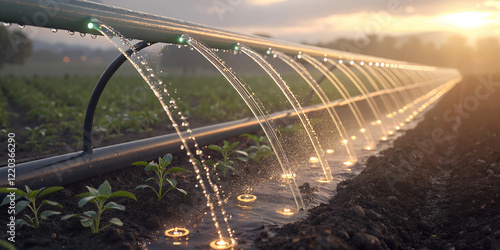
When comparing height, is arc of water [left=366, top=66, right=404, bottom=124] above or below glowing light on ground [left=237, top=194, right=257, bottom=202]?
above

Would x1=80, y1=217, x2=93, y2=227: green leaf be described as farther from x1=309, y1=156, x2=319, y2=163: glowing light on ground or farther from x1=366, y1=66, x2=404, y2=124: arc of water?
x1=366, y1=66, x2=404, y2=124: arc of water

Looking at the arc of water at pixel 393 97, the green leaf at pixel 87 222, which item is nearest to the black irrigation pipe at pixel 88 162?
the green leaf at pixel 87 222

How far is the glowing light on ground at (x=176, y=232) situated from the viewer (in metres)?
2.82

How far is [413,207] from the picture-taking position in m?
3.53

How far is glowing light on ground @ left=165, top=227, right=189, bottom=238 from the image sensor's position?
282cm

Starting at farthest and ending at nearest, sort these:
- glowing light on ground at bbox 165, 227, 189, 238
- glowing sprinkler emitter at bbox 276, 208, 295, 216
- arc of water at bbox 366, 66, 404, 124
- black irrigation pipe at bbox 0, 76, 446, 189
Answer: arc of water at bbox 366, 66, 404, 124, glowing sprinkler emitter at bbox 276, 208, 295, 216, black irrigation pipe at bbox 0, 76, 446, 189, glowing light on ground at bbox 165, 227, 189, 238

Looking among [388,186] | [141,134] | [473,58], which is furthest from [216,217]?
[473,58]

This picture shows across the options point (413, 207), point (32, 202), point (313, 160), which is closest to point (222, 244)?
point (32, 202)

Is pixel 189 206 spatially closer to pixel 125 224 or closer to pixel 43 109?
pixel 125 224

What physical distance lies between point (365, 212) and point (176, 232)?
1.38 metres

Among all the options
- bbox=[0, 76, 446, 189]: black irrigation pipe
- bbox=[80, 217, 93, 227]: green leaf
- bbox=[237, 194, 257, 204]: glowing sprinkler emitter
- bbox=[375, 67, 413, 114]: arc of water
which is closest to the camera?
bbox=[80, 217, 93, 227]: green leaf

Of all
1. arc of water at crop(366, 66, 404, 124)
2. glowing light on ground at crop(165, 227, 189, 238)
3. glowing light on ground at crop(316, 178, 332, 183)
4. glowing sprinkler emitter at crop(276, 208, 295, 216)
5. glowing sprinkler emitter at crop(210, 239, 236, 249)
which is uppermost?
arc of water at crop(366, 66, 404, 124)

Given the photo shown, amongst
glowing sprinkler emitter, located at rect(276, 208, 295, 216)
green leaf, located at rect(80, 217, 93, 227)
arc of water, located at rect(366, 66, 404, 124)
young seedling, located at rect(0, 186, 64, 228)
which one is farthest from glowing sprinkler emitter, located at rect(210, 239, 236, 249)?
arc of water, located at rect(366, 66, 404, 124)

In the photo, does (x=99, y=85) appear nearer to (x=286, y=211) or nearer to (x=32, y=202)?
(x=32, y=202)
